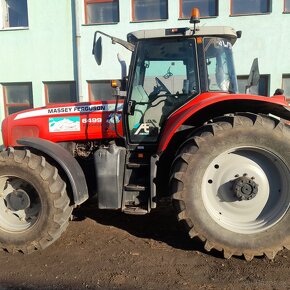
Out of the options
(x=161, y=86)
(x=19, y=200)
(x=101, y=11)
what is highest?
(x=101, y=11)

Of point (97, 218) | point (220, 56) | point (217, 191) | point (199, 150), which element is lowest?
point (97, 218)

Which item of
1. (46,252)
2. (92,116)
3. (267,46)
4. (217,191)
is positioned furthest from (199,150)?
(267,46)

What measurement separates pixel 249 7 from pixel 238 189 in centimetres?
759

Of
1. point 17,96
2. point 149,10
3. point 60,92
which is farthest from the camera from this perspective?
point 17,96

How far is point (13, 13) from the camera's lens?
1079 centimetres

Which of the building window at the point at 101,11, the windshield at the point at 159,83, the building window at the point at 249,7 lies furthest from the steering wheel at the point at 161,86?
the building window at the point at 101,11

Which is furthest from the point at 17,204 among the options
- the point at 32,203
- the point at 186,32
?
the point at 186,32

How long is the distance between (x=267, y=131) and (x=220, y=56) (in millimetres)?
1028

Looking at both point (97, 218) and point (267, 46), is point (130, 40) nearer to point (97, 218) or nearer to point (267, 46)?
point (97, 218)

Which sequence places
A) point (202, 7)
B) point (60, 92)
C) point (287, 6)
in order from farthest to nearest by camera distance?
point (60, 92) < point (202, 7) < point (287, 6)

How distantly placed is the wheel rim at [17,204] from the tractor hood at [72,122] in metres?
0.63

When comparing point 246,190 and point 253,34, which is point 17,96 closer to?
point 253,34

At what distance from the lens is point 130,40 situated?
396 cm

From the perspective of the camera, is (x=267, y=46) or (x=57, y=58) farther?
(x=57, y=58)
